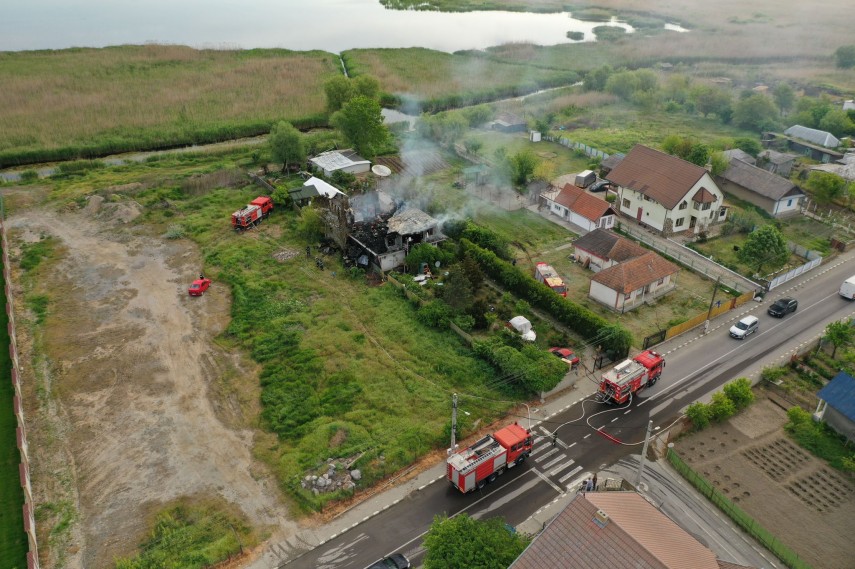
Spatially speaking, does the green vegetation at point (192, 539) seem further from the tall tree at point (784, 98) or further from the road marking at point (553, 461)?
the tall tree at point (784, 98)

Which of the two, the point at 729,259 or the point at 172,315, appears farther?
the point at 729,259

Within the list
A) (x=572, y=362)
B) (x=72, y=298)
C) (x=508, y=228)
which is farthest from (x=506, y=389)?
(x=72, y=298)

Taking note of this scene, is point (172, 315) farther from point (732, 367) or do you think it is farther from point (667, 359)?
point (732, 367)

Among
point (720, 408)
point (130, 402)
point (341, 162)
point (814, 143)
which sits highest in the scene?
point (341, 162)

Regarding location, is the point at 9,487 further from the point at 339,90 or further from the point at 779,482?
the point at 339,90

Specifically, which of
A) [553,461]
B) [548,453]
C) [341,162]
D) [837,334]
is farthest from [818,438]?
[341,162]

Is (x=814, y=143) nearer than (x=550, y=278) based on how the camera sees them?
No

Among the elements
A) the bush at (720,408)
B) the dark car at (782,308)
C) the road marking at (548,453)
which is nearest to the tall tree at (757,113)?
the dark car at (782,308)
